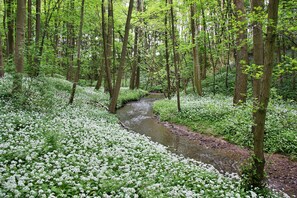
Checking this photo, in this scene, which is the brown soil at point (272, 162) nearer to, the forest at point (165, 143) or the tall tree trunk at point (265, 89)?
the forest at point (165, 143)

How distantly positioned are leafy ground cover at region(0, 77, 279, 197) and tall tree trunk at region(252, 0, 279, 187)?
74 centimetres

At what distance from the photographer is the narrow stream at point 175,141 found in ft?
32.3

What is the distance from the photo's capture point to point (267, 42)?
5844mm

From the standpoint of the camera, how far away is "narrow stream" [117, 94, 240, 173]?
9.84 meters

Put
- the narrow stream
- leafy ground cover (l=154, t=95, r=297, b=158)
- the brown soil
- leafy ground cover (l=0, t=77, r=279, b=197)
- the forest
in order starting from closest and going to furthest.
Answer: leafy ground cover (l=0, t=77, r=279, b=197)
the forest
the brown soil
the narrow stream
leafy ground cover (l=154, t=95, r=297, b=158)

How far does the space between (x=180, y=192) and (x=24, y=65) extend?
9.47 metres

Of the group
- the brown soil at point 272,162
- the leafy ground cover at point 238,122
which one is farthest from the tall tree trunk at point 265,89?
the brown soil at point 272,162

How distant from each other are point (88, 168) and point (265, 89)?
4.93 meters

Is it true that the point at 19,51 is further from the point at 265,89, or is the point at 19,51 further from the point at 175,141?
the point at 265,89

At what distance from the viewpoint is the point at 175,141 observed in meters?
12.7

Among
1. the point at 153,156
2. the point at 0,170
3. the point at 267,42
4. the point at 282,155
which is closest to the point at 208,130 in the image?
the point at 282,155

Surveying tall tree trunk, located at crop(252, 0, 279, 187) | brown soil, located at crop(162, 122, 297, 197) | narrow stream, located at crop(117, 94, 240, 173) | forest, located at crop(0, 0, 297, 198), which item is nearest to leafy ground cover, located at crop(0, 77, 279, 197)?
forest, located at crop(0, 0, 297, 198)

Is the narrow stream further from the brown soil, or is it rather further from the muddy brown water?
the brown soil

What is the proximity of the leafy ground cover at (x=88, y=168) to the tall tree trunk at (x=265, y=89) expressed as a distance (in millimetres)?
742
